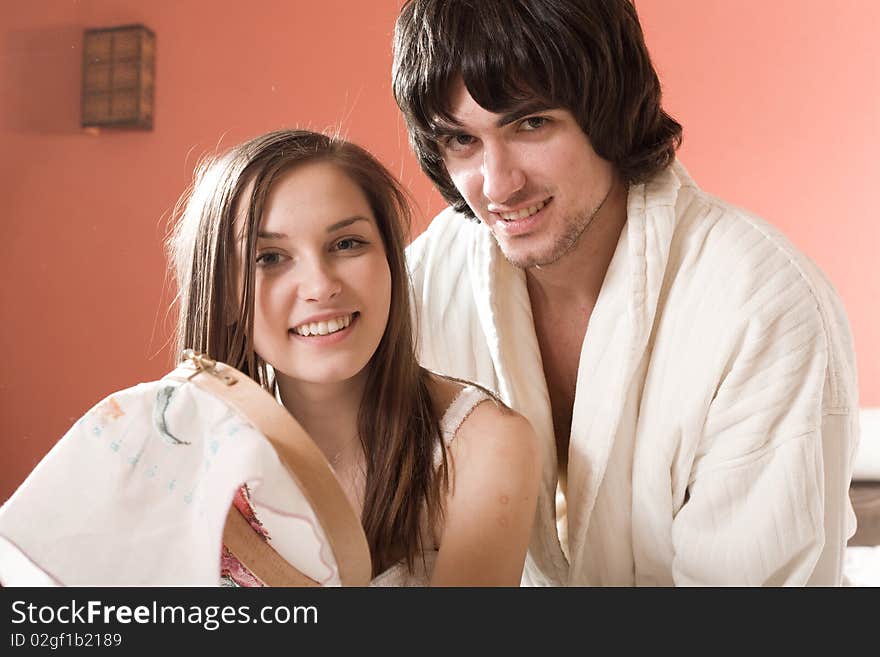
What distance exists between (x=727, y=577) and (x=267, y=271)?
649 millimetres

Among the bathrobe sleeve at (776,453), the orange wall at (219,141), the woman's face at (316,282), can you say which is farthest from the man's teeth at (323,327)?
the orange wall at (219,141)

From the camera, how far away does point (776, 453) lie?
1.15 metres

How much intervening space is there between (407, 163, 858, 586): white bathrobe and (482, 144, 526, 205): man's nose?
152 mm

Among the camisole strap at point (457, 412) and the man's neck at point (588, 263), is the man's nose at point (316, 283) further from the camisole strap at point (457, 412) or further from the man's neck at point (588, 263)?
the man's neck at point (588, 263)

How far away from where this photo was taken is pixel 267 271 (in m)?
1.09

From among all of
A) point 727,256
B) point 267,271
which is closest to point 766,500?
point 727,256

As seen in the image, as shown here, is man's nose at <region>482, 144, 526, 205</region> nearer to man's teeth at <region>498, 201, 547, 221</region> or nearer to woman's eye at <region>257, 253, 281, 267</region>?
man's teeth at <region>498, 201, 547, 221</region>

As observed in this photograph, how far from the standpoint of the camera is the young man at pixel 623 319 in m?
1.17

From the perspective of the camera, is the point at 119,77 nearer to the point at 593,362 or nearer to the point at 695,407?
the point at 593,362

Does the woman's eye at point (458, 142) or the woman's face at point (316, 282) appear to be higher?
the woman's eye at point (458, 142)

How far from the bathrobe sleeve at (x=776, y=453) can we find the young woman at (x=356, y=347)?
23 centimetres

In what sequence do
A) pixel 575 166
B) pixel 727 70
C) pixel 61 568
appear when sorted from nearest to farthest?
pixel 61 568, pixel 575 166, pixel 727 70

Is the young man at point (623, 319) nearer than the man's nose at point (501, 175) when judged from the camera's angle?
Yes
